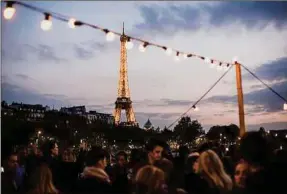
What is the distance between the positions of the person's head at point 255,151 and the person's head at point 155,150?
1.20 meters

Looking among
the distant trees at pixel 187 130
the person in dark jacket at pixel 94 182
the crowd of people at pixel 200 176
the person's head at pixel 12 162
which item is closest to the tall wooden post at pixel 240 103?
the crowd of people at pixel 200 176

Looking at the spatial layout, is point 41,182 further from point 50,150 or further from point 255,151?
point 50,150

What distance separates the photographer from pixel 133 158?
16.4 ft

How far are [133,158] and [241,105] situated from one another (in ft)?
5.95

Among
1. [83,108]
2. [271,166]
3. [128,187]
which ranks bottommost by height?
[128,187]

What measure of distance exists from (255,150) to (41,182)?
1.63 meters

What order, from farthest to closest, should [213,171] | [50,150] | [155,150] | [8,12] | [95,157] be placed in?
[50,150] < [155,150] < [8,12] < [95,157] < [213,171]

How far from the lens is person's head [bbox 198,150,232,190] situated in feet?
8.55

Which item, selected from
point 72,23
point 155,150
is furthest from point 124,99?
point 155,150

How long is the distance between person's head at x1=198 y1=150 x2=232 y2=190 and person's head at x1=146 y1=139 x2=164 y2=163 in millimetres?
1070

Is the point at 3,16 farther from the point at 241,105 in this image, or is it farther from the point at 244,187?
the point at 241,105

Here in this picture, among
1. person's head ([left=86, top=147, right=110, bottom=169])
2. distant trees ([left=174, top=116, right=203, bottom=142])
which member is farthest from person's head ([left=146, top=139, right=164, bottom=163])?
distant trees ([left=174, top=116, right=203, bottom=142])

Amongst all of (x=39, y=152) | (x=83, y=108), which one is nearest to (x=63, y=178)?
(x=39, y=152)

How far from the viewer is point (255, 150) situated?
2.69 m
